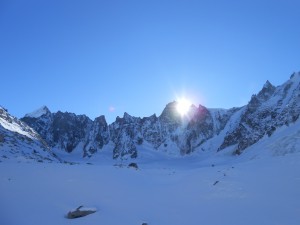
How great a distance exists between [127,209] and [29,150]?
54.2m

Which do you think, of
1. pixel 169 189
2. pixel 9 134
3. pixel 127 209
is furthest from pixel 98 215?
pixel 9 134

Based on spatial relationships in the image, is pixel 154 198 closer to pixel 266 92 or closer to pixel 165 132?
pixel 266 92

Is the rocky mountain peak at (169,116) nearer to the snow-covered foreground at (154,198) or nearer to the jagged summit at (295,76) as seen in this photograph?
the jagged summit at (295,76)

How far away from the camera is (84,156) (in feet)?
578

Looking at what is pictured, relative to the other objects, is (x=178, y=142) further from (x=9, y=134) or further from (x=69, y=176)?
(x=69, y=176)

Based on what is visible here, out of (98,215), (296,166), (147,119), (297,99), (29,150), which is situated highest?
(147,119)

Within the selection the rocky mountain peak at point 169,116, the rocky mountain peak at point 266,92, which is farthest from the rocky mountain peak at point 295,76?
the rocky mountain peak at point 169,116

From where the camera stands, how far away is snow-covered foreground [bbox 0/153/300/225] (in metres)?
13.4

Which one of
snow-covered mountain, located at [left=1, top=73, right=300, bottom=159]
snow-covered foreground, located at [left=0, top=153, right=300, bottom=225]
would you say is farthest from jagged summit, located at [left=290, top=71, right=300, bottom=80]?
snow-covered foreground, located at [left=0, top=153, right=300, bottom=225]

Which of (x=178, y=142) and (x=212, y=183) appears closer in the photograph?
(x=212, y=183)

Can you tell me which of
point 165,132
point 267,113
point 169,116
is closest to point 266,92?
point 267,113

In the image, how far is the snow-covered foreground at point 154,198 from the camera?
13359 mm

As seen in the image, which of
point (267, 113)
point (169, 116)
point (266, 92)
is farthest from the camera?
point (169, 116)

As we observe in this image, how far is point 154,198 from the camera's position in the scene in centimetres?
1838
